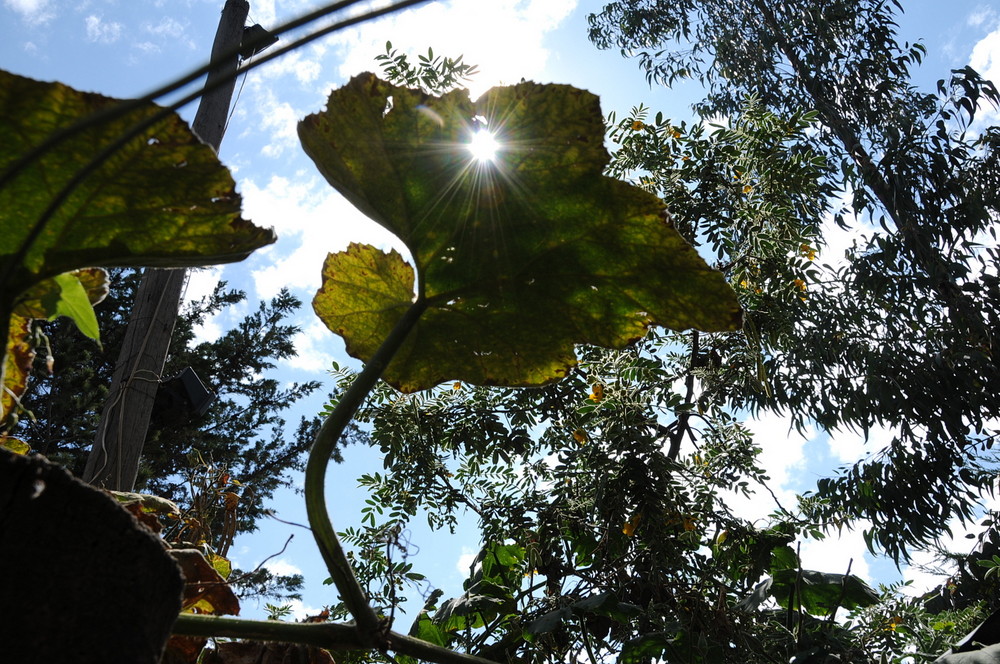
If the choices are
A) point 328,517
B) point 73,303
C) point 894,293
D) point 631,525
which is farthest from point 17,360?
point 894,293

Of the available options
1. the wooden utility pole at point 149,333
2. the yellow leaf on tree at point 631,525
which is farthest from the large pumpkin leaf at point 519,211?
the yellow leaf on tree at point 631,525

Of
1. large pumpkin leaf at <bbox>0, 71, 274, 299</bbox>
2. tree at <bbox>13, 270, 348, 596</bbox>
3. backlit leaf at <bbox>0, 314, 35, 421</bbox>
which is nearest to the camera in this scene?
large pumpkin leaf at <bbox>0, 71, 274, 299</bbox>

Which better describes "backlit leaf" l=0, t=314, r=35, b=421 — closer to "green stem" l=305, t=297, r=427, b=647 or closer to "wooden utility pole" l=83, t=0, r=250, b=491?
"green stem" l=305, t=297, r=427, b=647

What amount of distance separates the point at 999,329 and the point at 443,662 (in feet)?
26.8

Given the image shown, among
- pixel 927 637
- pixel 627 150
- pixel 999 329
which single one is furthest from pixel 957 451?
pixel 927 637

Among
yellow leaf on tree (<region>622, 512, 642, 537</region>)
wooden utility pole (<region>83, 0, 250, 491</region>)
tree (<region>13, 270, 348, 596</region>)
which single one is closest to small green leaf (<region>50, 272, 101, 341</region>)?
wooden utility pole (<region>83, 0, 250, 491</region>)

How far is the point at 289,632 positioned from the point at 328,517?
0.27 ft

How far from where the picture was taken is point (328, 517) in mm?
546

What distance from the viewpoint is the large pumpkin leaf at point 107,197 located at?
1.50 feet

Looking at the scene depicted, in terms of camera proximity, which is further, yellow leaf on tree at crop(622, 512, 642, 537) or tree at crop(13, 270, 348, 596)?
tree at crop(13, 270, 348, 596)

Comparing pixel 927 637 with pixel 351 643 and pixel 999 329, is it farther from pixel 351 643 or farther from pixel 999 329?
pixel 999 329

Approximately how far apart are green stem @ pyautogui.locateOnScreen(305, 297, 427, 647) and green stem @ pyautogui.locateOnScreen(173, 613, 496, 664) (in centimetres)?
1

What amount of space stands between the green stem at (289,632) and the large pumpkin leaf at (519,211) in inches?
11.5

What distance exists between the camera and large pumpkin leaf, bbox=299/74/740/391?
2.01 ft
